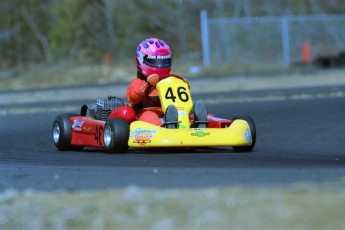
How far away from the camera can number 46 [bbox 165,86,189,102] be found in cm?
1058

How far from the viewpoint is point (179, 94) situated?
1065 cm

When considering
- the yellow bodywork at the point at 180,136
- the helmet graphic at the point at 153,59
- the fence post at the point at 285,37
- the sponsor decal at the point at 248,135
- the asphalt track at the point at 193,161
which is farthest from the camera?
the fence post at the point at 285,37

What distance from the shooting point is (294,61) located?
124ft

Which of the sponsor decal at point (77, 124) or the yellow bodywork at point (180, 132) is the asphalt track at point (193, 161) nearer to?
the yellow bodywork at point (180, 132)

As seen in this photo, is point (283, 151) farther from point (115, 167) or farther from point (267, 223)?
point (267, 223)

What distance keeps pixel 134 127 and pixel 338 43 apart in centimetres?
3011

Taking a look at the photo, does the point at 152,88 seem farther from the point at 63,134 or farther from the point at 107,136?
the point at 63,134

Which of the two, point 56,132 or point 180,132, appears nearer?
point 180,132

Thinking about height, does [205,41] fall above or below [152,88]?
above

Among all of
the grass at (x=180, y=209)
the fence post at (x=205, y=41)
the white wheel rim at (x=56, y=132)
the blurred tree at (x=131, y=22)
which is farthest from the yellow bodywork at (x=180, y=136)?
the blurred tree at (x=131, y=22)

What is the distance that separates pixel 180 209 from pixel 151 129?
4.34m

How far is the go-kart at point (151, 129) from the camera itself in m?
9.99

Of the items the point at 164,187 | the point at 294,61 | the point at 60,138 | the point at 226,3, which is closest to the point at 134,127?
the point at 60,138

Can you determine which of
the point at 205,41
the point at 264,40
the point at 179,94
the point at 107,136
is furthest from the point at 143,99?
the point at 264,40
